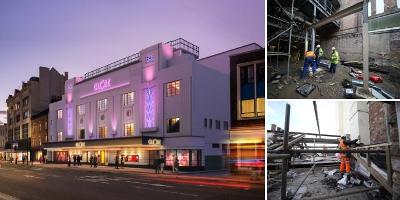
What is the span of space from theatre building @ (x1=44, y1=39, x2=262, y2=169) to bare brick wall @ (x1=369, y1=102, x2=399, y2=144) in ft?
81.5

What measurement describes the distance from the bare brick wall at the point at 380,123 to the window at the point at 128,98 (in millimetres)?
31309

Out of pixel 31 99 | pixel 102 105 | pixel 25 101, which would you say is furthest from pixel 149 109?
pixel 25 101

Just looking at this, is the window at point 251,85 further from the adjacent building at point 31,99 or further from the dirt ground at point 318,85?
the adjacent building at point 31,99

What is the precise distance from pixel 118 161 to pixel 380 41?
105ft

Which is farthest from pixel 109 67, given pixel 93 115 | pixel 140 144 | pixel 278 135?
pixel 278 135

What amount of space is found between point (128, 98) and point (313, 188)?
31.7m

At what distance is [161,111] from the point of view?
3172 cm

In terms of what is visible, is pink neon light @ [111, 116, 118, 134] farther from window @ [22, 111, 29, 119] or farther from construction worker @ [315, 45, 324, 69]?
construction worker @ [315, 45, 324, 69]

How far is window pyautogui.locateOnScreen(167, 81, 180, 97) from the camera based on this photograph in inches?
1210

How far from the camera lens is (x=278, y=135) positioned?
4.72 metres

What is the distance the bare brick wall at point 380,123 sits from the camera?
4.51 metres

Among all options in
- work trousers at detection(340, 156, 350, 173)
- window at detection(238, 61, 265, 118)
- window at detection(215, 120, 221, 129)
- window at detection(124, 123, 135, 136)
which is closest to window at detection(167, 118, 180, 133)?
window at detection(215, 120, 221, 129)

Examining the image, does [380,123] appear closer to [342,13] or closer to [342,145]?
[342,145]

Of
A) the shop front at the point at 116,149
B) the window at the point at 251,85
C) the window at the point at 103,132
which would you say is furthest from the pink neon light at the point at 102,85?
the window at the point at 251,85
